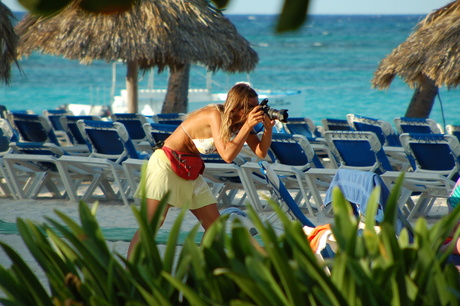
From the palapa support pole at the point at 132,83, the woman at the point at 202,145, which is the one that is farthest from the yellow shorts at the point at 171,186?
the palapa support pole at the point at 132,83

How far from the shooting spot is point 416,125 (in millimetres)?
9156

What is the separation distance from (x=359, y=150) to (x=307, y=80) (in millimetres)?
41328

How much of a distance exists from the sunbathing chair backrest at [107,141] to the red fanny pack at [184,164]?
3210mm

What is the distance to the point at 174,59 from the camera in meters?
10.7

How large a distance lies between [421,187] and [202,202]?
3050mm

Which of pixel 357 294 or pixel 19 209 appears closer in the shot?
pixel 357 294

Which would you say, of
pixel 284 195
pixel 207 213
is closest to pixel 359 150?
pixel 284 195

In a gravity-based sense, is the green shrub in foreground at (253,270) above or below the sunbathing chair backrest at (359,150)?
above

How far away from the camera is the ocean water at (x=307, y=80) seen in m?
36.8

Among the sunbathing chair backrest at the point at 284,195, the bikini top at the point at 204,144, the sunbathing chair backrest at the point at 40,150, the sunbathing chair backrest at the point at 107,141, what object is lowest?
the sunbathing chair backrest at the point at 40,150

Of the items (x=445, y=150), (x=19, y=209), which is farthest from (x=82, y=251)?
(x=19, y=209)

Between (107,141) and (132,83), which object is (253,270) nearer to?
(107,141)

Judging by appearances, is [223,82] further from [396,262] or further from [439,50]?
[396,262]

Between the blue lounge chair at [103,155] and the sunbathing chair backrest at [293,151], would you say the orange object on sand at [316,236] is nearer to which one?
the sunbathing chair backrest at [293,151]
